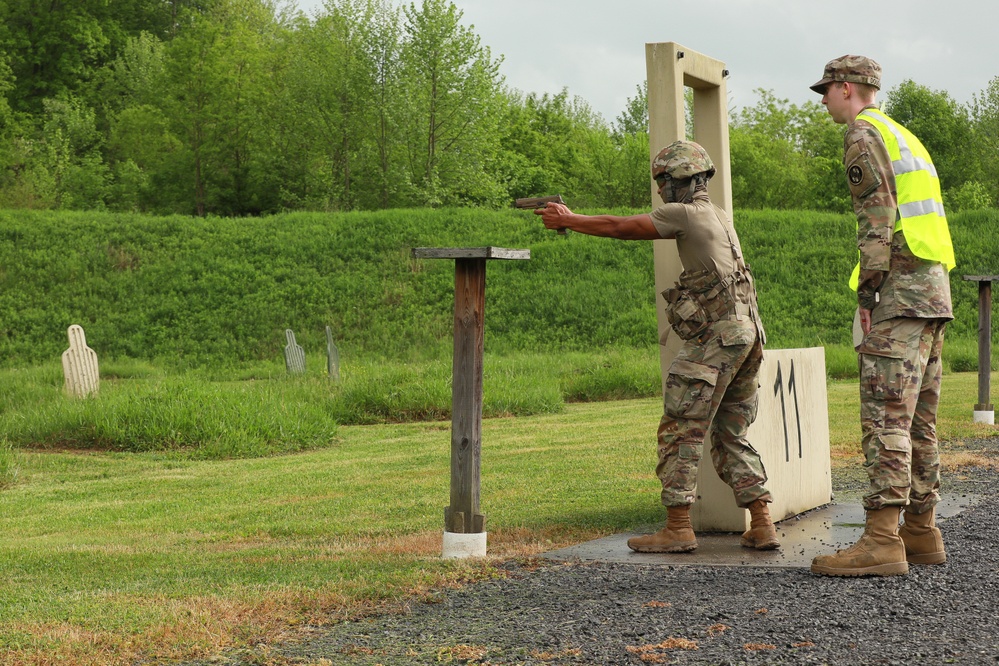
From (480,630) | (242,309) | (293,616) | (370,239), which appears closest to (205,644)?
(293,616)

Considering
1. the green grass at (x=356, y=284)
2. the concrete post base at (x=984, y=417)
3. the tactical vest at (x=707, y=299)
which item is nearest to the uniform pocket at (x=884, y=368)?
the tactical vest at (x=707, y=299)

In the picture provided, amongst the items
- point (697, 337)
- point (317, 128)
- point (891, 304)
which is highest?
point (317, 128)

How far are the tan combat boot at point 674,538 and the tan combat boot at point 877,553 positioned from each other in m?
0.86

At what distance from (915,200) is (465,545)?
2725 millimetres

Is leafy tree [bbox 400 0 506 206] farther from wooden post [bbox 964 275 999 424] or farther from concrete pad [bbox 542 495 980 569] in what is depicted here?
concrete pad [bbox 542 495 980 569]

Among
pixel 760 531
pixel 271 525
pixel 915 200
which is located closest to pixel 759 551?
pixel 760 531

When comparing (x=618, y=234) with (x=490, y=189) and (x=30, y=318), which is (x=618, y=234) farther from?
(x=490, y=189)

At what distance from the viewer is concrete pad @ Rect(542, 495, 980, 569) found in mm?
5852

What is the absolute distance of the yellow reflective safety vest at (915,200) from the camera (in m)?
5.34

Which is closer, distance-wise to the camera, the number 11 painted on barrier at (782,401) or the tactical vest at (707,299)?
the tactical vest at (707,299)

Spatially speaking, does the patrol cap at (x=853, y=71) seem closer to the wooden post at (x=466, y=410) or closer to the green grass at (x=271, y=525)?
the wooden post at (x=466, y=410)

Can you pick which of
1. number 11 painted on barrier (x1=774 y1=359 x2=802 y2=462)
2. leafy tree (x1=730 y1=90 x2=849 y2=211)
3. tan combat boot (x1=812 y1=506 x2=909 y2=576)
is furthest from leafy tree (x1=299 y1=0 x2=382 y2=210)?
tan combat boot (x1=812 y1=506 x2=909 y2=576)

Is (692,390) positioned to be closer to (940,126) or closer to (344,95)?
(344,95)

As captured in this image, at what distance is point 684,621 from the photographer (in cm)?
454
